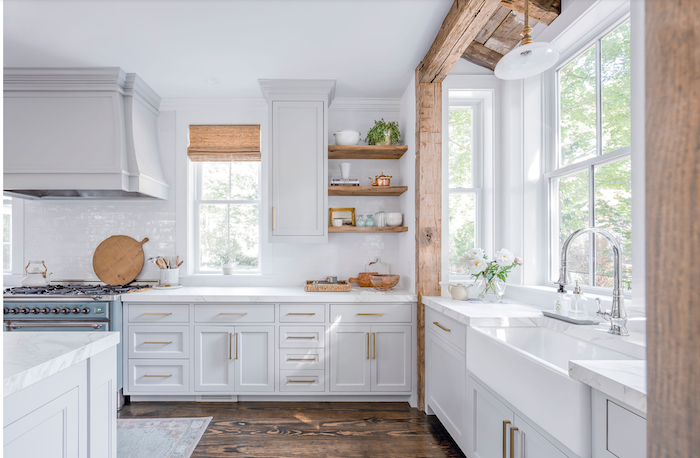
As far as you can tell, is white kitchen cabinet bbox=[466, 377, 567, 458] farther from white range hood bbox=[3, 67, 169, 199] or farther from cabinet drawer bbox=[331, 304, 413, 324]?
white range hood bbox=[3, 67, 169, 199]

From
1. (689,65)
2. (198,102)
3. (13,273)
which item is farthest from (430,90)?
(13,273)

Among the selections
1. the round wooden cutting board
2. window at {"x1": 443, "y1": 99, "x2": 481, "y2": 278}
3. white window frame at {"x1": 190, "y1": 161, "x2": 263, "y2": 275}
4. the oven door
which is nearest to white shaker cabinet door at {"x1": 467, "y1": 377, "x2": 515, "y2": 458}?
window at {"x1": 443, "y1": 99, "x2": 481, "y2": 278}

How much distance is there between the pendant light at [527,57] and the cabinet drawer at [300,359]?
2292mm

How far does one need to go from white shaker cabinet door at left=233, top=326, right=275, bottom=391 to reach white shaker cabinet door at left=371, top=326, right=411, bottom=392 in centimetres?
81

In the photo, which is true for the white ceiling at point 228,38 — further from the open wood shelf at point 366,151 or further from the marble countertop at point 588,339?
the marble countertop at point 588,339

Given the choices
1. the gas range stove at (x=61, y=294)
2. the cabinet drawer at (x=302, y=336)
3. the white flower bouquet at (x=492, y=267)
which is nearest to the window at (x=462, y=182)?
the white flower bouquet at (x=492, y=267)

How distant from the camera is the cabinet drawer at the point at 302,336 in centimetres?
293

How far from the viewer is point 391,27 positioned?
7.78ft

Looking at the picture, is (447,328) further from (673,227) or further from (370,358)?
(673,227)

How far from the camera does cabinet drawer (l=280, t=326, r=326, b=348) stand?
115 inches

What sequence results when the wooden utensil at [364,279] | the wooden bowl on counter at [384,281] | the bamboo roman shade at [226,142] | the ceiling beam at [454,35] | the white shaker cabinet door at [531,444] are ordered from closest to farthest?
the white shaker cabinet door at [531,444] < the ceiling beam at [454,35] < the wooden bowl on counter at [384,281] < the wooden utensil at [364,279] < the bamboo roman shade at [226,142]

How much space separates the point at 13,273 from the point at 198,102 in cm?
233

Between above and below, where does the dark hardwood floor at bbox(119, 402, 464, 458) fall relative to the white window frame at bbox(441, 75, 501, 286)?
below

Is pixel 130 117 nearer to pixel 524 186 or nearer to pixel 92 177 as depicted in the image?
pixel 92 177
